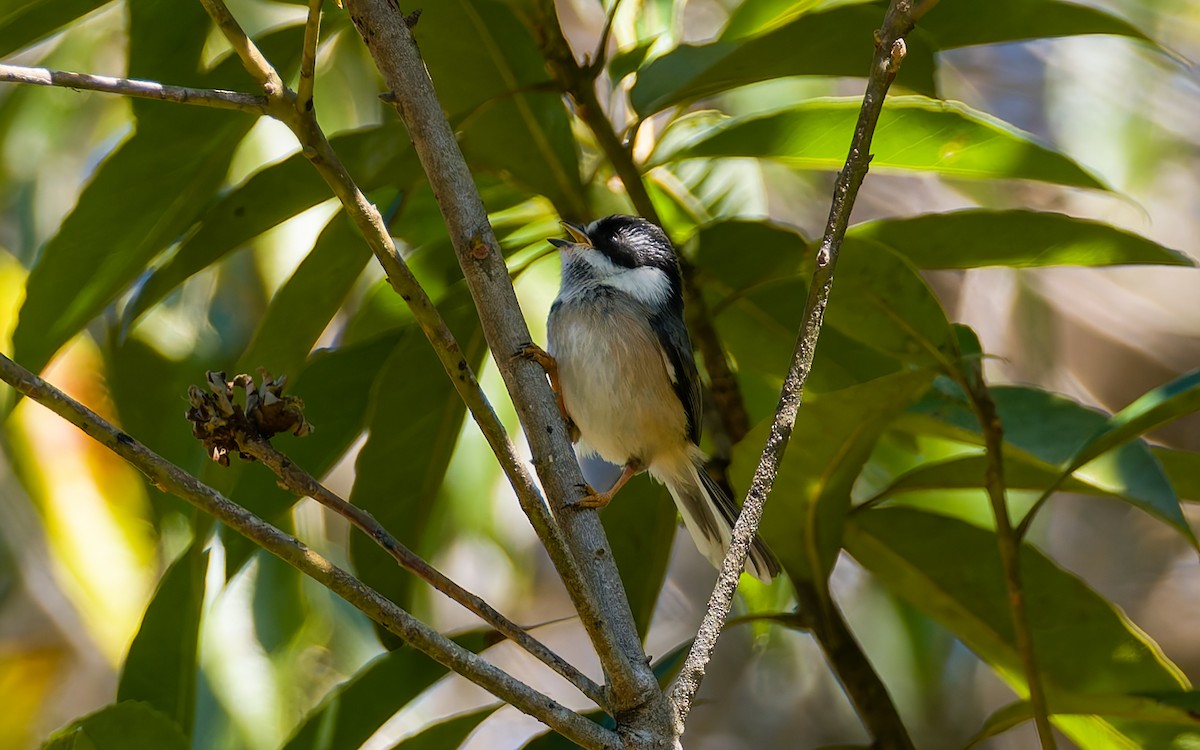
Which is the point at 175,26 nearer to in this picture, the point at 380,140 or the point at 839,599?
the point at 380,140

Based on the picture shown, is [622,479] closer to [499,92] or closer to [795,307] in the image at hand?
[795,307]

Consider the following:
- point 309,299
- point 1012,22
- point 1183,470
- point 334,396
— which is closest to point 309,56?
point 309,299

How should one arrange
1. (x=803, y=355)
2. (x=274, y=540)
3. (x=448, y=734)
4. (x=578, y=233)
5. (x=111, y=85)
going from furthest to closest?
(x=578, y=233) → (x=448, y=734) → (x=803, y=355) → (x=111, y=85) → (x=274, y=540)

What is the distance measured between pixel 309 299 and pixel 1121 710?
1750mm

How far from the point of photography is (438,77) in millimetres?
2482

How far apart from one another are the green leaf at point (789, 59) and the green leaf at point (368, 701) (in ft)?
4.02

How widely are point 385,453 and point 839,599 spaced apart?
4.26 m

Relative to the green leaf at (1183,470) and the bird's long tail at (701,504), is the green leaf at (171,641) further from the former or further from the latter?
Answer: the green leaf at (1183,470)

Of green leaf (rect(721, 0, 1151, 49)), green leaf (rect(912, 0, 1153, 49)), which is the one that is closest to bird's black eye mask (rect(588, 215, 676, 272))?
green leaf (rect(721, 0, 1151, 49))

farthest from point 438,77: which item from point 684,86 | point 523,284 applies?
point 523,284

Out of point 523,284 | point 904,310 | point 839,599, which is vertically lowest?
point 904,310

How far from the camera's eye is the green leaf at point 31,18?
2203 mm

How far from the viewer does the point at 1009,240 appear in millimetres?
2482

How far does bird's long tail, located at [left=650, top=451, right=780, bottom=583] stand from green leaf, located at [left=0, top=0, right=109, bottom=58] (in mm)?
1628
